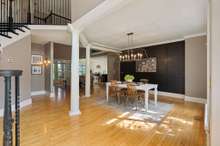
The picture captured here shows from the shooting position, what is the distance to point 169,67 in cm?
680

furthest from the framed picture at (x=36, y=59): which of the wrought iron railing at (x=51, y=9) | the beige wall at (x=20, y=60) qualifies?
the beige wall at (x=20, y=60)

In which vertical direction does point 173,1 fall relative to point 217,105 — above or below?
above

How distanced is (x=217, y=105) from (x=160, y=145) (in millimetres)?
1365

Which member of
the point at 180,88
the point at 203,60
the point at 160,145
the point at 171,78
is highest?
the point at 203,60

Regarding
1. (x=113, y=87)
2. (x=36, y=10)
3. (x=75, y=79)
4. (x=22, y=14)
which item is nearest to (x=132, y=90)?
(x=113, y=87)

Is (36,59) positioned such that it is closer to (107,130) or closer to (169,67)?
(107,130)

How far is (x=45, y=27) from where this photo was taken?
4895 millimetres

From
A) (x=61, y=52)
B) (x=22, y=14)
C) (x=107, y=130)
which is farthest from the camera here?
(x=61, y=52)

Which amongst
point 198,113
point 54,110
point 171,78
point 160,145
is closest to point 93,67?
point 171,78

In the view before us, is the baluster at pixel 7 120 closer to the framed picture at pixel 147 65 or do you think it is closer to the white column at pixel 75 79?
the white column at pixel 75 79

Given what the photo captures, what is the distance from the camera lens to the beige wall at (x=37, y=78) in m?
7.18

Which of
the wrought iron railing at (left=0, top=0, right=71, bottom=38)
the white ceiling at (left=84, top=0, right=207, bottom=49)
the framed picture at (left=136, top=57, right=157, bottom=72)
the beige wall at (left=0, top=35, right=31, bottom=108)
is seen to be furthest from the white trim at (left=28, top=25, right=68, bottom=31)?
the framed picture at (left=136, top=57, right=157, bottom=72)

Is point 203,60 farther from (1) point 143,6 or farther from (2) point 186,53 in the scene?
(1) point 143,6

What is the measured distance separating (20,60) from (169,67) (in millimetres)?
6426
